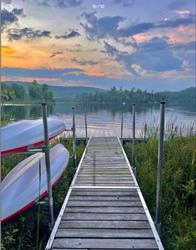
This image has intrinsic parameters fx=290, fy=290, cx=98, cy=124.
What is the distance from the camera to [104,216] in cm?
391

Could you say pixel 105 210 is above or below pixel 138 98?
below

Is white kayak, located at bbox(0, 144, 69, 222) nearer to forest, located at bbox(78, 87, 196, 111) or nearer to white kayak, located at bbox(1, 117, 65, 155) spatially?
white kayak, located at bbox(1, 117, 65, 155)

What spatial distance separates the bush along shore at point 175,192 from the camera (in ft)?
12.7

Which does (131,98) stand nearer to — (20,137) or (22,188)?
(20,137)

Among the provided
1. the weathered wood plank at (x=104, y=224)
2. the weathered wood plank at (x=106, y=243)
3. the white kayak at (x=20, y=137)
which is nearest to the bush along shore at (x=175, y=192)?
the weathered wood plank at (x=104, y=224)

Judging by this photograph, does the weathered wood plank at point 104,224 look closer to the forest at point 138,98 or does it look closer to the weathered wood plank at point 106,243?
the weathered wood plank at point 106,243

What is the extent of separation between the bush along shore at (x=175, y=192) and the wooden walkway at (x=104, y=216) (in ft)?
1.11

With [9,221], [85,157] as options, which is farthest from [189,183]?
[85,157]

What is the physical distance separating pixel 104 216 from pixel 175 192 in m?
1.56

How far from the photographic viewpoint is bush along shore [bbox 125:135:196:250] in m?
3.87

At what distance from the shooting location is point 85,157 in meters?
7.67

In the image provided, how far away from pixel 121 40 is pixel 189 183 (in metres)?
10.1

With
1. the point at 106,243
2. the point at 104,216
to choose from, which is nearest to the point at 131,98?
the point at 104,216

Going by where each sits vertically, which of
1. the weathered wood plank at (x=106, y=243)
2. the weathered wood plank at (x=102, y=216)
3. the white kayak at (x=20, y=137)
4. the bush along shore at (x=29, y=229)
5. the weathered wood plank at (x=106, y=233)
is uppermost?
the white kayak at (x=20, y=137)
